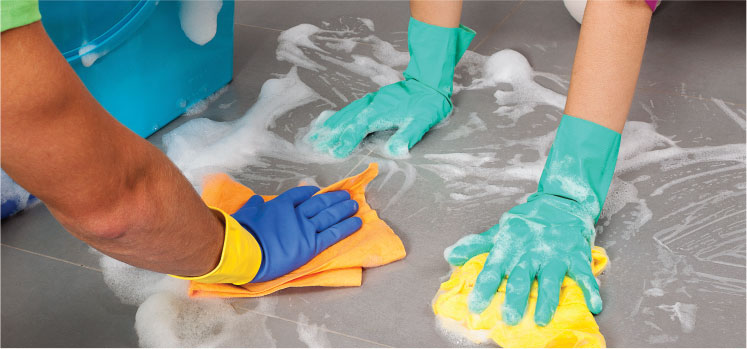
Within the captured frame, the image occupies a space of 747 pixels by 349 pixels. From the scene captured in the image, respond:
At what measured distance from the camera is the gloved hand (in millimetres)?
984

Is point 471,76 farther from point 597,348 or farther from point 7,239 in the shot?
point 7,239

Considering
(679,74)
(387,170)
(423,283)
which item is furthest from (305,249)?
(679,74)

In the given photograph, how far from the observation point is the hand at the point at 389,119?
1439 millimetres

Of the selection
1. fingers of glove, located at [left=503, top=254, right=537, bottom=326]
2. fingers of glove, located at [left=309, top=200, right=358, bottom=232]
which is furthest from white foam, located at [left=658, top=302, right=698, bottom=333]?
fingers of glove, located at [left=309, top=200, right=358, bottom=232]

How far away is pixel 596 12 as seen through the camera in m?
1.15

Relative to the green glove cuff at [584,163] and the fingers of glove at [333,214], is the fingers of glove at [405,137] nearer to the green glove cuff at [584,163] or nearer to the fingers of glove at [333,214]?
the fingers of glove at [333,214]

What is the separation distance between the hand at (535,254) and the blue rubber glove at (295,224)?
206 millimetres

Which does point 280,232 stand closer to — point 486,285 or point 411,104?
point 486,285

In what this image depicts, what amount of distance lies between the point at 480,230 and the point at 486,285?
0.20 m

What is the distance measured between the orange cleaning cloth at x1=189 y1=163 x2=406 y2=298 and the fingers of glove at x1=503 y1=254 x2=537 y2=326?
205mm

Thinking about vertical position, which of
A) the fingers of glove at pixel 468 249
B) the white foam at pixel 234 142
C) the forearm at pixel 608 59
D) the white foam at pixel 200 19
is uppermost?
the forearm at pixel 608 59

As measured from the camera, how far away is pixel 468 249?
3.72 ft

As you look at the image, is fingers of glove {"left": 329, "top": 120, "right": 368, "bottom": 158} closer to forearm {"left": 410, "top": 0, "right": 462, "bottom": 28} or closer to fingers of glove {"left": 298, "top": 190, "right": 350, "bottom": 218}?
fingers of glove {"left": 298, "top": 190, "right": 350, "bottom": 218}

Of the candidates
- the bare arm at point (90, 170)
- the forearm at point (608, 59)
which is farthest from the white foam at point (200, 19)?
the forearm at point (608, 59)
